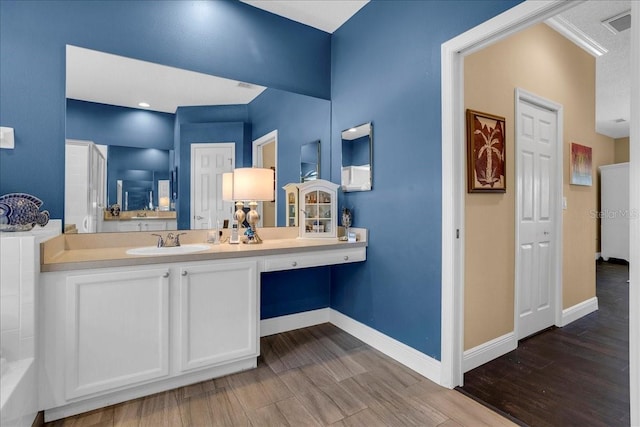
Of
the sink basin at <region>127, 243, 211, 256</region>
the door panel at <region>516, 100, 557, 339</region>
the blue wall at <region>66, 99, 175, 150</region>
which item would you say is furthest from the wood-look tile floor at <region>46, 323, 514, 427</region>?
the blue wall at <region>66, 99, 175, 150</region>

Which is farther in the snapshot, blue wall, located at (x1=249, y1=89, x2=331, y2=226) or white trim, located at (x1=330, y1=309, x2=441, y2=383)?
blue wall, located at (x1=249, y1=89, x2=331, y2=226)

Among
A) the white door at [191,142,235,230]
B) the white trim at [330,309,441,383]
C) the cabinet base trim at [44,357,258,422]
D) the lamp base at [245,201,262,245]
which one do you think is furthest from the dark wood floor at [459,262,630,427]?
the white door at [191,142,235,230]

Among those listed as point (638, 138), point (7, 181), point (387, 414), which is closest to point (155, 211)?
point (7, 181)

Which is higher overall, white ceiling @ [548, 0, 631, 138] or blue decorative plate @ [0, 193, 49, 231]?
white ceiling @ [548, 0, 631, 138]

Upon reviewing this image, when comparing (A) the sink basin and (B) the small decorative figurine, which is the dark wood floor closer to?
(A) the sink basin

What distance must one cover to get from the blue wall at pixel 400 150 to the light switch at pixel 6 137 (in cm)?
222

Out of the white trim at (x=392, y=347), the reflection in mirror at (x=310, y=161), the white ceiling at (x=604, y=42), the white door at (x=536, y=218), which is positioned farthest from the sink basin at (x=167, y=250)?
the white ceiling at (x=604, y=42)

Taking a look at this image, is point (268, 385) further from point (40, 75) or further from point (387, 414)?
point (40, 75)

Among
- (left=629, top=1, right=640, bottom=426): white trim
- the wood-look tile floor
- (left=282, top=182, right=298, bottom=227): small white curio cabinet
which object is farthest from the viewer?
(left=282, top=182, right=298, bottom=227): small white curio cabinet

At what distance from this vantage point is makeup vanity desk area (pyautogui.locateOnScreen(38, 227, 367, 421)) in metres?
1.54

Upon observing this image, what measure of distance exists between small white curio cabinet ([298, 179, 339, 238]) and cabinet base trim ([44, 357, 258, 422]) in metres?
1.12

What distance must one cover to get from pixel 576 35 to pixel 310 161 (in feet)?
8.92

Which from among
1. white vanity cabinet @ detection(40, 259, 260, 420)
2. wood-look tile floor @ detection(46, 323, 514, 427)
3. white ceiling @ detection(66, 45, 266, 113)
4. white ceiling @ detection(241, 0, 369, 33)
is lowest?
wood-look tile floor @ detection(46, 323, 514, 427)

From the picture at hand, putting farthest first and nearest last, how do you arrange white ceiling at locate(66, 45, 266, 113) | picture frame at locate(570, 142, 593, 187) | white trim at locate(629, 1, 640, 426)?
picture frame at locate(570, 142, 593, 187) < white ceiling at locate(66, 45, 266, 113) < white trim at locate(629, 1, 640, 426)
